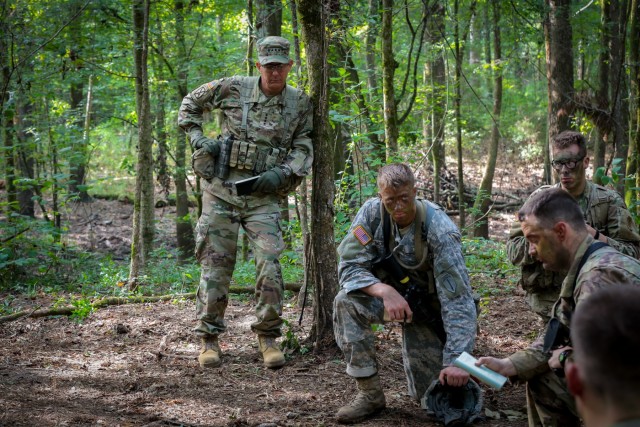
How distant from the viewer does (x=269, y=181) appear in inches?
193

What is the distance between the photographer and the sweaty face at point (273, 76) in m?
4.97

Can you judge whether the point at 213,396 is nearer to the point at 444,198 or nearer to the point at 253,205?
the point at 253,205

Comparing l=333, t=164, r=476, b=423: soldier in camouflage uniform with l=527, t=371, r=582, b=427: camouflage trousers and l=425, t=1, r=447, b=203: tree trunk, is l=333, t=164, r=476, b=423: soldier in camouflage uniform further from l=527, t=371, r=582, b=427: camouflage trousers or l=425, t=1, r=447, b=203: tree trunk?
l=425, t=1, r=447, b=203: tree trunk

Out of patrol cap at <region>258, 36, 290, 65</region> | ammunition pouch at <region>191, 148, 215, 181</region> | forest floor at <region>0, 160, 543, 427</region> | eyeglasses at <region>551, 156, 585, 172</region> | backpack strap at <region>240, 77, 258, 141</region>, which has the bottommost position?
forest floor at <region>0, 160, 543, 427</region>

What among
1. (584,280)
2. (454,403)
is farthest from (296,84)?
(584,280)

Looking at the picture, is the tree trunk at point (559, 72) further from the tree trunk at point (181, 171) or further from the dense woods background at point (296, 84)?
the tree trunk at point (181, 171)

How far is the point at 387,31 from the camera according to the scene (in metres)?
7.12

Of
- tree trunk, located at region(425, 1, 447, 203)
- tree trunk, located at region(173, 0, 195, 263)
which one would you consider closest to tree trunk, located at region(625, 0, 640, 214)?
tree trunk, located at region(425, 1, 447, 203)

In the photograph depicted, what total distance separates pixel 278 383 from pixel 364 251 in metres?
1.21

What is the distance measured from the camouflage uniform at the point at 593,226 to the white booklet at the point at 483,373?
1.30 metres

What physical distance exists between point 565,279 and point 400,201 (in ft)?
3.92

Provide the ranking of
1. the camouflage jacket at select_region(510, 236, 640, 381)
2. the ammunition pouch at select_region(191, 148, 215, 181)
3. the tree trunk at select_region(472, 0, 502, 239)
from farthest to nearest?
1. the tree trunk at select_region(472, 0, 502, 239)
2. the ammunition pouch at select_region(191, 148, 215, 181)
3. the camouflage jacket at select_region(510, 236, 640, 381)

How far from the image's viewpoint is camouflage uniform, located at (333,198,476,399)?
3764 millimetres

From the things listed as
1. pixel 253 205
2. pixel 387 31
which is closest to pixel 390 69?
pixel 387 31
